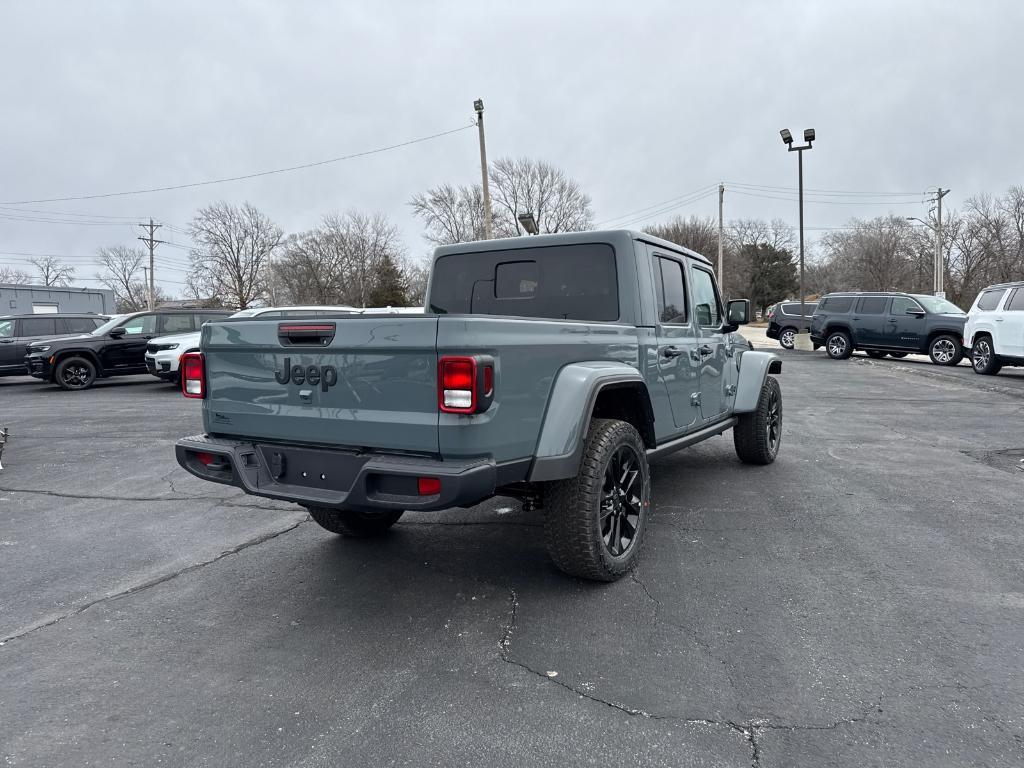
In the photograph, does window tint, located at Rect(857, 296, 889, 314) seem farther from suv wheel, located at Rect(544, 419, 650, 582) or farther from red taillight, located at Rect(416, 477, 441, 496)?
red taillight, located at Rect(416, 477, 441, 496)

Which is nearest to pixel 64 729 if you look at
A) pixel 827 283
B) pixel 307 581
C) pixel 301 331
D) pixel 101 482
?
pixel 307 581

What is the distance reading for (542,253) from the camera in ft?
14.8

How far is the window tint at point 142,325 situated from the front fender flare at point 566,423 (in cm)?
1429

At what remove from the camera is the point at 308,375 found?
3.22 m

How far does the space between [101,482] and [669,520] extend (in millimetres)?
5235

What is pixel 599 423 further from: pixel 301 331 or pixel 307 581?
pixel 307 581

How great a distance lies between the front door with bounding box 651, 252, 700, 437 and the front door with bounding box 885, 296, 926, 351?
51.3 ft

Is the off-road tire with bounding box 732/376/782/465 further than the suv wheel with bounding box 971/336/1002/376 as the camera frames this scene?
No

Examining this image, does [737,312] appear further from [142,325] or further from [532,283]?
[142,325]

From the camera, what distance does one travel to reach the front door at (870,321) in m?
18.4

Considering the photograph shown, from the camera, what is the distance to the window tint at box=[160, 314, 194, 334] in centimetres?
1488

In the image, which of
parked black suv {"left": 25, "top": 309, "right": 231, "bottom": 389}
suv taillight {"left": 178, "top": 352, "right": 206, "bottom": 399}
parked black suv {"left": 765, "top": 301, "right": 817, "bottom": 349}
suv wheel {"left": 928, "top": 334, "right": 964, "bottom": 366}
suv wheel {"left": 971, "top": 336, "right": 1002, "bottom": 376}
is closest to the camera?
suv taillight {"left": 178, "top": 352, "right": 206, "bottom": 399}

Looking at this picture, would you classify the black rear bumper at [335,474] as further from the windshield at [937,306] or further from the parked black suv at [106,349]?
the windshield at [937,306]

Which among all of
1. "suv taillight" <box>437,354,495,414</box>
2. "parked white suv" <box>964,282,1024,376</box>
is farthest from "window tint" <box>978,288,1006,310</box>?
"suv taillight" <box>437,354,495,414</box>
